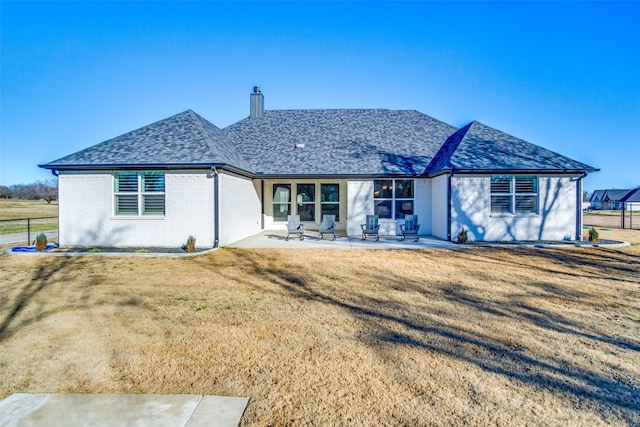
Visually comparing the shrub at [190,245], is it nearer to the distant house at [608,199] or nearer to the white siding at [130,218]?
the white siding at [130,218]

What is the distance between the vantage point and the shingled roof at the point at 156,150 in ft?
39.6

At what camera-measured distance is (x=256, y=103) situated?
21141 millimetres

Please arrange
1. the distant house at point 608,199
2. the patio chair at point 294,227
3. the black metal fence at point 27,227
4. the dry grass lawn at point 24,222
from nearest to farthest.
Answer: the patio chair at point 294,227 < the black metal fence at point 27,227 < the dry grass lawn at point 24,222 < the distant house at point 608,199

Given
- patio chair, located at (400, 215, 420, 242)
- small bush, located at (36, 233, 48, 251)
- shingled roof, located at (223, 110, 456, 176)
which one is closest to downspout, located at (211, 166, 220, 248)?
shingled roof, located at (223, 110, 456, 176)

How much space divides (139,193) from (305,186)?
8009 millimetres

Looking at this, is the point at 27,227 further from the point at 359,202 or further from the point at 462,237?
the point at 462,237

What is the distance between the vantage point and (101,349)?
405 centimetres

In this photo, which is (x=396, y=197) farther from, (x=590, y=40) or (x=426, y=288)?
(x=590, y=40)

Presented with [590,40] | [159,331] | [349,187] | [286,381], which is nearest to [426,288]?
[286,381]

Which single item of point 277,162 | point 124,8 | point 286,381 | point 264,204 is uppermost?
point 124,8

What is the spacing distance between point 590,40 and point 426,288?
54.6 feet

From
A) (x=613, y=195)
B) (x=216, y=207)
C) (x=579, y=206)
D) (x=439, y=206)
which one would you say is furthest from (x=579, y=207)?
(x=613, y=195)

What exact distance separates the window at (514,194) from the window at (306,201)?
333 inches

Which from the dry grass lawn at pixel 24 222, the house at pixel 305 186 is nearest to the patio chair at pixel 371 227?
the house at pixel 305 186
